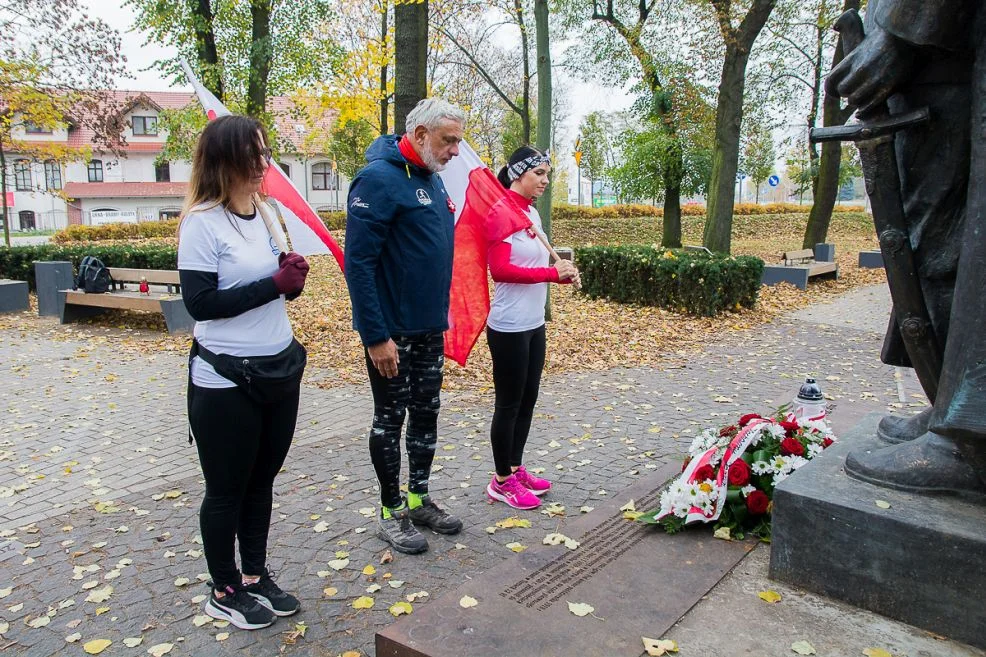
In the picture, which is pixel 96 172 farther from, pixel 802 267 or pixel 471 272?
pixel 471 272

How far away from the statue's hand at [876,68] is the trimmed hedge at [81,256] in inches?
452

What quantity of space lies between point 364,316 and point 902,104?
83.7 inches

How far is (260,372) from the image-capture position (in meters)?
2.70

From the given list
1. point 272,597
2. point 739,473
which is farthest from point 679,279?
point 272,597

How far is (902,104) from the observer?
2.58 metres

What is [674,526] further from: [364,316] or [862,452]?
[364,316]

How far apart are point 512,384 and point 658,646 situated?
1799 millimetres

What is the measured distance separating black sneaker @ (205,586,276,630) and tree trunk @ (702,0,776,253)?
1232cm

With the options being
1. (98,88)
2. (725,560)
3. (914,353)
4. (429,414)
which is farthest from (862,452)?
(98,88)

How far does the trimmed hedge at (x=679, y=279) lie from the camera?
1062cm

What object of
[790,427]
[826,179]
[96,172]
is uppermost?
[96,172]

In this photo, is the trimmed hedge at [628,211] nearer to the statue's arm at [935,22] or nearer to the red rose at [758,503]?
the red rose at [758,503]

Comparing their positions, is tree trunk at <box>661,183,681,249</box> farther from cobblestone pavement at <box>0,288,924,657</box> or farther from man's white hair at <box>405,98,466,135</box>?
man's white hair at <box>405,98,466,135</box>

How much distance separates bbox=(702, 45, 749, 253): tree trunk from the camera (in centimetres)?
1388
